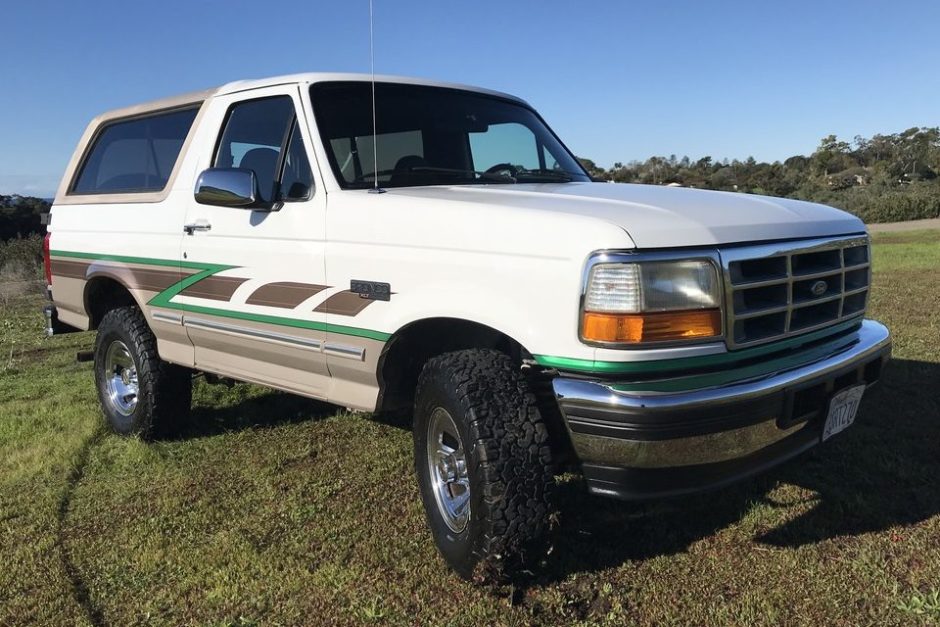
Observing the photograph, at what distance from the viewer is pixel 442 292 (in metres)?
2.82

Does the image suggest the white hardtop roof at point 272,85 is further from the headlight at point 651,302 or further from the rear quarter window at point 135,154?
the headlight at point 651,302

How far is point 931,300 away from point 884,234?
15.2 metres

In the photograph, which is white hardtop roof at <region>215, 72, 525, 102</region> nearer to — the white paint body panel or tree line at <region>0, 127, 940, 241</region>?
the white paint body panel

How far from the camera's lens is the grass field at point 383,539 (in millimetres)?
2740

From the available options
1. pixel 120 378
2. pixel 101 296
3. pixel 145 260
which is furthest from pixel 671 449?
pixel 101 296

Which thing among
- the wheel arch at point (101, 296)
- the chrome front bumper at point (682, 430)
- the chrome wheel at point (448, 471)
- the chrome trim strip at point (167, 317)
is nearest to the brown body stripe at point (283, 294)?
the chrome trim strip at point (167, 317)

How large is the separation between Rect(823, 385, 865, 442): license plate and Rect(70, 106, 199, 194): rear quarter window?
12.3 feet

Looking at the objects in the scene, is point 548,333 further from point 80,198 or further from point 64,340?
point 64,340

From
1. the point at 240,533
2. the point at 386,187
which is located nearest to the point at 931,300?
the point at 386,187

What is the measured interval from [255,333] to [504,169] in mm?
1601

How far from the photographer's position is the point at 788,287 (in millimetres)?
2688

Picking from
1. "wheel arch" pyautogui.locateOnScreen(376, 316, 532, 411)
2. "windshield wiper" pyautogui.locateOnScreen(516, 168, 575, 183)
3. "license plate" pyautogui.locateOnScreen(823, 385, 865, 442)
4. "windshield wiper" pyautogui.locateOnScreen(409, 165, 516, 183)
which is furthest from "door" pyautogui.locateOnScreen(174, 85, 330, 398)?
"license plate" pyautogui.locateOnScreen(823, 385, 865, 442)

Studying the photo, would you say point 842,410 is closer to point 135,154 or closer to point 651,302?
point 651,302

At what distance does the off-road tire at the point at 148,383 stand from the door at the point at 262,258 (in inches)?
18.6
